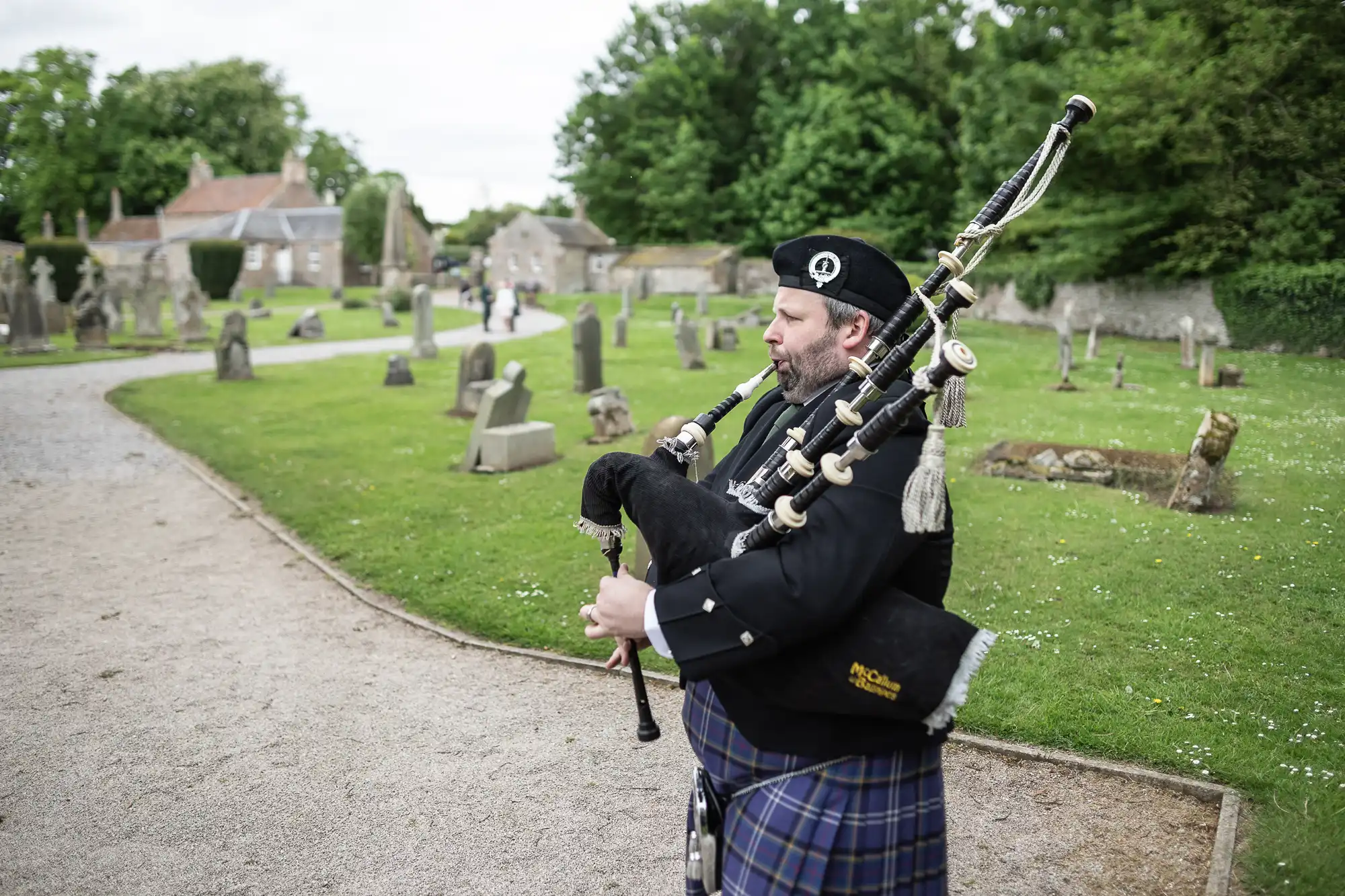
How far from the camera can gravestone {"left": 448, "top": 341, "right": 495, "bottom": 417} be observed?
55.1 ft

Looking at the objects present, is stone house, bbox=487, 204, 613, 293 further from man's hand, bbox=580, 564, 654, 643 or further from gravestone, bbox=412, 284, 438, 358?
man's hand, bbox=580, 564, 654, 643

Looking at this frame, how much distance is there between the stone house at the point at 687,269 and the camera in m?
52.8

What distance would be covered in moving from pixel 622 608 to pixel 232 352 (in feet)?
69.3

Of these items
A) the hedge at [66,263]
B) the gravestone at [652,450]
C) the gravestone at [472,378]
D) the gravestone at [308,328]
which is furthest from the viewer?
the hedge at [66,263]

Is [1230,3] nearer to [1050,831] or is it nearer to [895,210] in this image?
[895,210]

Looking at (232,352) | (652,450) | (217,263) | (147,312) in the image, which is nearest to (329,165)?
(217,263)

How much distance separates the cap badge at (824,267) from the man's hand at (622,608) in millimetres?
972

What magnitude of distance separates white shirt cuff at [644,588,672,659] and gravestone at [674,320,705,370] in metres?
20.3

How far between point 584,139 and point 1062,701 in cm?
6328

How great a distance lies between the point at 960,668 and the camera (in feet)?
7.65

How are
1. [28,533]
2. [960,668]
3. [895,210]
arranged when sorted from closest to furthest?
[960,668]
[28,533]
[895,210]

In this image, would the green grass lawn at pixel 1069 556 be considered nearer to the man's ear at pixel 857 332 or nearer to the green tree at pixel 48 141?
the man's ear at pixel 857 332

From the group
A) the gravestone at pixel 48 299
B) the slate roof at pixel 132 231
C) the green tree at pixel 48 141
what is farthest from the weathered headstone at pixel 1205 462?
the green tree at pixel 48 141

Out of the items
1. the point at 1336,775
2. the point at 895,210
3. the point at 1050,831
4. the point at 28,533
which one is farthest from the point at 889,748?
the point at 895,210
